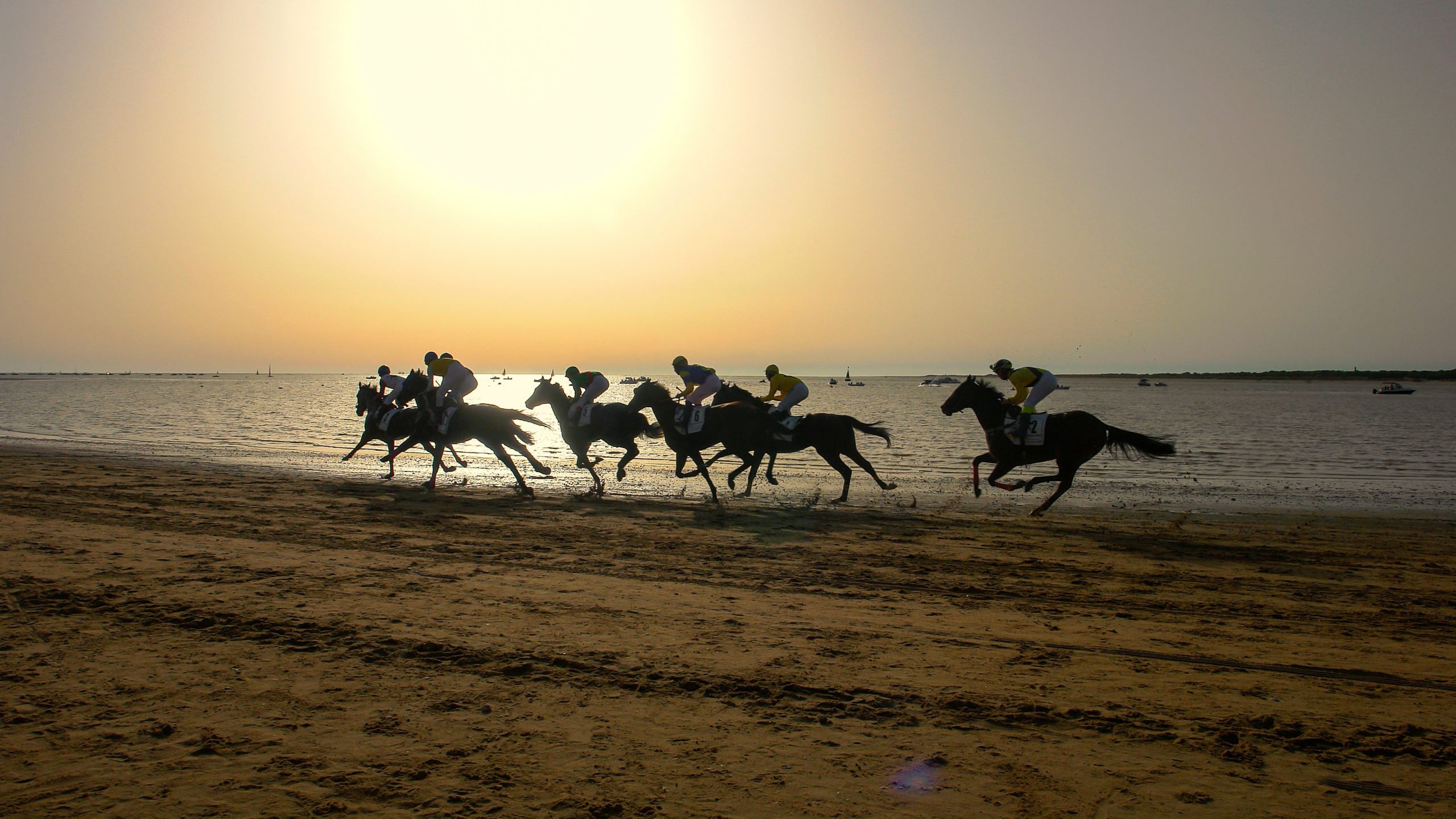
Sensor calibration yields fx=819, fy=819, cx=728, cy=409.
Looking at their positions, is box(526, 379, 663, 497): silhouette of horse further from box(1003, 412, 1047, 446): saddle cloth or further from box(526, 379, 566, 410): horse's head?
box(1003, 412, 1047, 446): saddle cloth

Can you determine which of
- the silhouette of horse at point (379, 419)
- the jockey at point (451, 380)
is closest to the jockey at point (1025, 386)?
the jockey at point (451, 380)

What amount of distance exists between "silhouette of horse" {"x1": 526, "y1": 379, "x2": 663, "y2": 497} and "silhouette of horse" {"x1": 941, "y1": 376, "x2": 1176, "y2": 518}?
216 inches

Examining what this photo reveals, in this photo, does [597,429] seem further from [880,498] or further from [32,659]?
[32,659]

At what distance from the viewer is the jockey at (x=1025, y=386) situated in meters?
12.7

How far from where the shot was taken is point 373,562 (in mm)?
7859

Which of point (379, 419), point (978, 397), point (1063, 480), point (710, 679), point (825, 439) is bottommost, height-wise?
point (710, 679)

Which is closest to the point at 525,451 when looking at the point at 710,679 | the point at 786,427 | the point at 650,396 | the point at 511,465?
the point at 511,465

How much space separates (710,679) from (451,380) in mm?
11186

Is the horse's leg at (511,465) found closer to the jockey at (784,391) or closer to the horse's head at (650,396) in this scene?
the horse's head at (650,396)

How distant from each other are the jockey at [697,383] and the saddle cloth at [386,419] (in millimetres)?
6204

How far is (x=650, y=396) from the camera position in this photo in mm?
14336

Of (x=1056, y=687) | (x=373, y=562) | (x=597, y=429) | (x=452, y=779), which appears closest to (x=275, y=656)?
(x=452, y=779)

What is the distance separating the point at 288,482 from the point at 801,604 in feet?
40.0

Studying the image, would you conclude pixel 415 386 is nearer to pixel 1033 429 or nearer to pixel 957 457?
pixel 1033 429
